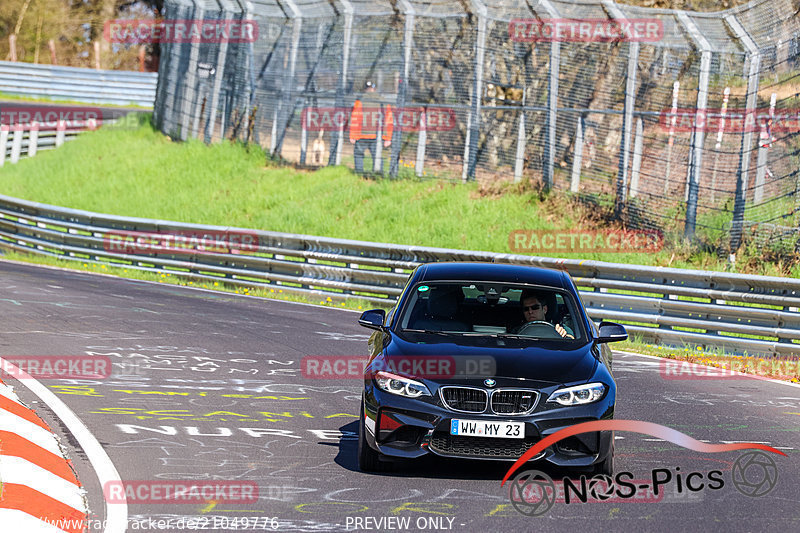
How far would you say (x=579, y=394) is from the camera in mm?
7418

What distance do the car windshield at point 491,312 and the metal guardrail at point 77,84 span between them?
1729 inches

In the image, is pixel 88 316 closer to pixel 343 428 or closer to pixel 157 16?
pixel 343 428

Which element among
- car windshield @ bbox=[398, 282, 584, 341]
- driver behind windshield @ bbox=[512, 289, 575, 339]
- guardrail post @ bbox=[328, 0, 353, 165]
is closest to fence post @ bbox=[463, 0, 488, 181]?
guardrail post @ bbox=[328, 0, 353, 165]

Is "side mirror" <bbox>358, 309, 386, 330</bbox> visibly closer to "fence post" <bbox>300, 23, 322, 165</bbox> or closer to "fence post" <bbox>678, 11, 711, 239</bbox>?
"fence post" <bbox>678, 11, 711, 239</bbox>

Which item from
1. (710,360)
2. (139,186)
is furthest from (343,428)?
(139,186)

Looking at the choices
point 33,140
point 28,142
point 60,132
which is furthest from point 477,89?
point 28,142

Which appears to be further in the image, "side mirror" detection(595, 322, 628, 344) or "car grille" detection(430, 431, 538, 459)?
"side mirror" detection(595, 322, 628, 344)

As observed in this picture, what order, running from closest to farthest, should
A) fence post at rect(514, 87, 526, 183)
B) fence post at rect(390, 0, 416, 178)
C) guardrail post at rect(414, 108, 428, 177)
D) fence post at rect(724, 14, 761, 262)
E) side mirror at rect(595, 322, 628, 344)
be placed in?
side mirror at rect(595, 322, 628, 344), fence post at rect(724, 14, 761, 262), fence post at rect(514, 87, 526, 183), guardrail post at rect(414, 108, 428, 177), fence post at rect(390, 0, 416, 178)

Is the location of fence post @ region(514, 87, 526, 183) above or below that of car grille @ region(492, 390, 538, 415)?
above

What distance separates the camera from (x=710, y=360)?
48.0 feet

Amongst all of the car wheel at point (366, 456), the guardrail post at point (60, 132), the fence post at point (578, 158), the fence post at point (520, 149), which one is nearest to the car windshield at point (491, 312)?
the car wheel at point (366, 456)

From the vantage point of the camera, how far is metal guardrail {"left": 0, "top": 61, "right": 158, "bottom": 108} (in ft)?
168

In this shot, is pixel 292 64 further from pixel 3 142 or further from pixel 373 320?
pixel 373 320

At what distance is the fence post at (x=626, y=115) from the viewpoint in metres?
21.2
